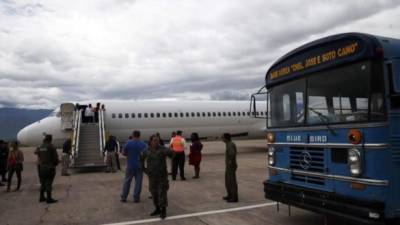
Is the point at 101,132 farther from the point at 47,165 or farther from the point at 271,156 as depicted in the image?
the point at 271,156

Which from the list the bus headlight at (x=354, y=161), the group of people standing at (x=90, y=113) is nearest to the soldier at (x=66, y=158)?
the group of people standing at (x=90, y=113)

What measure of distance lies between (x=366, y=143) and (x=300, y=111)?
5.15ft

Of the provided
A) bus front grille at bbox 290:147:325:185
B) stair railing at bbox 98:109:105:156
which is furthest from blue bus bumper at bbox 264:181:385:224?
stair railing at bbox 98:109:105:156

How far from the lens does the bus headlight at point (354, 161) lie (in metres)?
5.55

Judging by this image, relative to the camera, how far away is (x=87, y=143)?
65.4 ft

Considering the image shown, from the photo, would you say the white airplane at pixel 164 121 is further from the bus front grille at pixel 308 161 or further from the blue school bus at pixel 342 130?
the bus front grille at pixel 308 161

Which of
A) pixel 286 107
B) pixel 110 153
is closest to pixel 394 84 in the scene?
pixel 286 107

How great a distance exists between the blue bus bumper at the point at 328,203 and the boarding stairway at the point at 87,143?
41.2 ft

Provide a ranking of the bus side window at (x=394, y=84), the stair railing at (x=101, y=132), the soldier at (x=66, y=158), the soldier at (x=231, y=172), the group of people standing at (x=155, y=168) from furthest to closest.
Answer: the stair railing at (x=101, y=132), the soldier at (x=66, y=158), the soldier at (x=231, y=172), the group of people standing at (x=155, y=168), the bus side window at (x=394, y=84)

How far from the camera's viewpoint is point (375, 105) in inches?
216

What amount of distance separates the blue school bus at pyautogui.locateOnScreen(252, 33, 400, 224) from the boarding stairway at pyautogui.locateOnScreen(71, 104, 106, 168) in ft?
41.7

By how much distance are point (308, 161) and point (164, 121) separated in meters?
18.6

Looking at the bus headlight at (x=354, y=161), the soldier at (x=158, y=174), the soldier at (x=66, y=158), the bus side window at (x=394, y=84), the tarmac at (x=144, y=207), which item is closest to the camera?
the bus side window at (x=394, y=84)

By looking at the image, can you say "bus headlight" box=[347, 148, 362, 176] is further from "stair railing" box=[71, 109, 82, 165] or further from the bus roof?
"stair railing" box=[71, 109, 82, 165]
